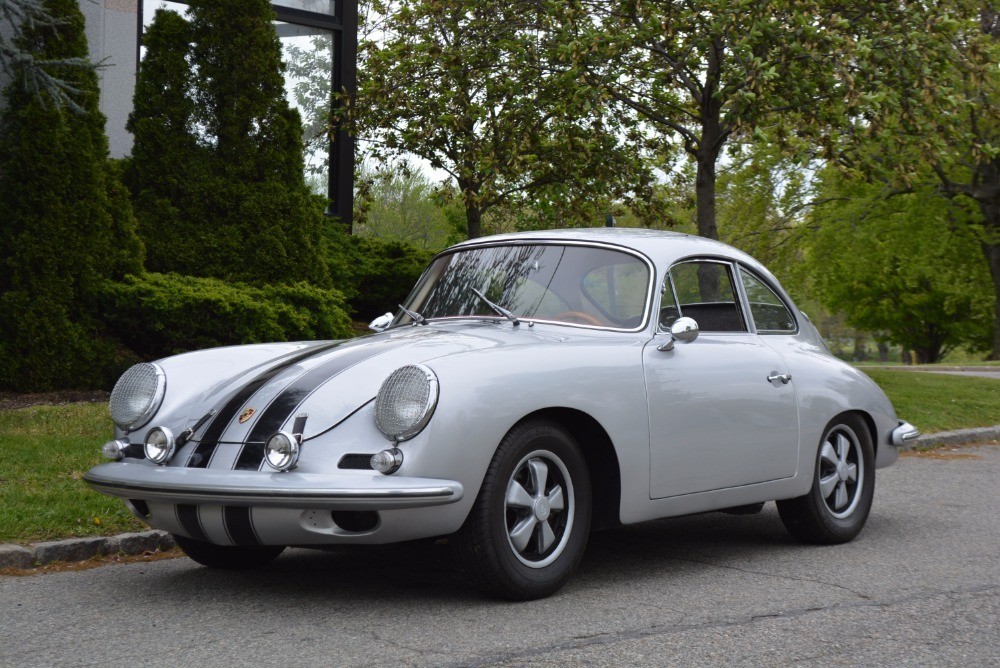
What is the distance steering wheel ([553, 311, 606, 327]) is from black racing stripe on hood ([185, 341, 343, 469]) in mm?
1291

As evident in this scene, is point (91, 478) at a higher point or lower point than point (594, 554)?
higher

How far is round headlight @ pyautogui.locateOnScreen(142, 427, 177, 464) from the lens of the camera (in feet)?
15.7

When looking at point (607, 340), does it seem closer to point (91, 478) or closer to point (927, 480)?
point (91, 478)

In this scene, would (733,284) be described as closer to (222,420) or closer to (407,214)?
(222,420)

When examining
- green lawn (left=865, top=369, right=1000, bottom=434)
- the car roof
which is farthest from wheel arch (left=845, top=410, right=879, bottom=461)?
green lawn (left=865, top=369, right=1000, bottom=434)

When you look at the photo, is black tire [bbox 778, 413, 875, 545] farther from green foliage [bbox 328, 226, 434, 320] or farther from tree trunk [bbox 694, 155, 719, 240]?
green foliage [bbox 328, 226, 434, 320]

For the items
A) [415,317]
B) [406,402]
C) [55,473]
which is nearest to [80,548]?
[55,473]

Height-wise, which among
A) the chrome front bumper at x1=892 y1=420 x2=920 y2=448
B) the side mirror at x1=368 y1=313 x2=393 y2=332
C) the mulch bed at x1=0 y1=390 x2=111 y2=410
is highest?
the side mirror at x1=368 y1=313 x2=393 y2=332

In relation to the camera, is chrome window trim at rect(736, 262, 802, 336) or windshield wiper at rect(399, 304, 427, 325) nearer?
windshield wiper at rect(399, 304, 427, 325)

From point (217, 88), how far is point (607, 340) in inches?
331

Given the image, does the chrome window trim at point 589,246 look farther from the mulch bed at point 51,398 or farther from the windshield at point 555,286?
the mulch bed at point 51,398

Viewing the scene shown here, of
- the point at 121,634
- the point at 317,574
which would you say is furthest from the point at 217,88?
the point at 121,634

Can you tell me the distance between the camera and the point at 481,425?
175 inches

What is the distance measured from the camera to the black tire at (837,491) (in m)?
6.20
